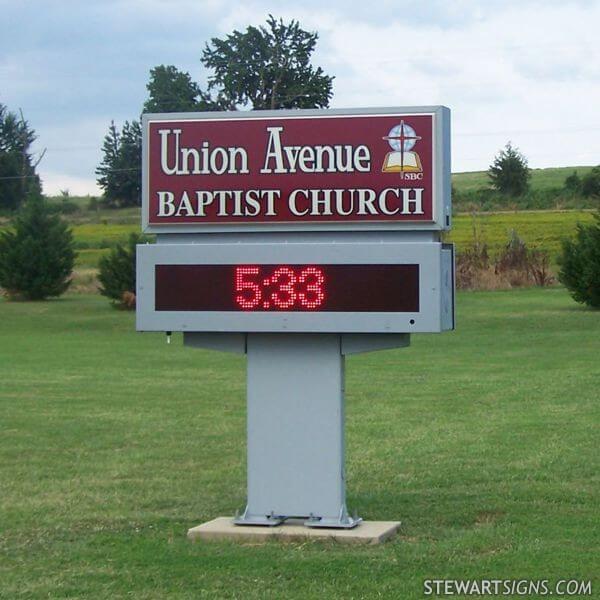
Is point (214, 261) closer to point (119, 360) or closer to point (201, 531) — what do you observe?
point (201, 531)

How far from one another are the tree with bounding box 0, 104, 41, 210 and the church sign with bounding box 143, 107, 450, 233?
3056 inches

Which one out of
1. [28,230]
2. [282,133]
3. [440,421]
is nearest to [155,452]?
→ [440,421]

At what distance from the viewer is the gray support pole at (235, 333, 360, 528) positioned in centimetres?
899

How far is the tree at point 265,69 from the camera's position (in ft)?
192

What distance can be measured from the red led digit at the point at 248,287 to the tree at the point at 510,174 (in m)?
84.0

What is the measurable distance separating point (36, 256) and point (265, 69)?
14.8 meters

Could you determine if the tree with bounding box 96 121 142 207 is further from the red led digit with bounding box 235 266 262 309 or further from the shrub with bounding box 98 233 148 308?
the red led digit with bounding box 235 266 262 309

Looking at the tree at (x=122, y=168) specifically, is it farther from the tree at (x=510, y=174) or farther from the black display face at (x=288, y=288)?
the black display face at (x=288, y=288)

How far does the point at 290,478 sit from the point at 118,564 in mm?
1332

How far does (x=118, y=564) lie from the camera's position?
27.5 feet

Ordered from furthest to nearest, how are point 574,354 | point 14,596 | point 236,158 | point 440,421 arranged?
point 574,354 → point 440,421 → point 236,158 → point 14,596

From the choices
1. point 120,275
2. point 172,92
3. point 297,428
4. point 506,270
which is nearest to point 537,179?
point 172,92

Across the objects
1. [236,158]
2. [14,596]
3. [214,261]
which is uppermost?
[236,158]

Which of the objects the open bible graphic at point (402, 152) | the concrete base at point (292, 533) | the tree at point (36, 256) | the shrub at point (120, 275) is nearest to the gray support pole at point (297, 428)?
the concrete base at point (292, 533)
